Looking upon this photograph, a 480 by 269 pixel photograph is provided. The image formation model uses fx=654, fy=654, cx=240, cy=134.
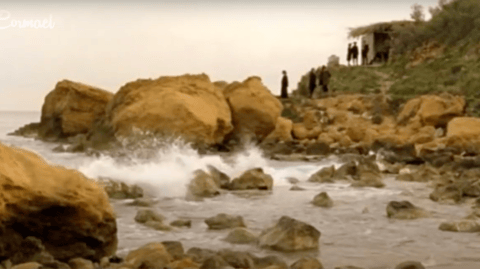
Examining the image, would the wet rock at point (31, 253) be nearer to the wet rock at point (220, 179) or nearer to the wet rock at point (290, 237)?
the wet rock at point (290, 237)

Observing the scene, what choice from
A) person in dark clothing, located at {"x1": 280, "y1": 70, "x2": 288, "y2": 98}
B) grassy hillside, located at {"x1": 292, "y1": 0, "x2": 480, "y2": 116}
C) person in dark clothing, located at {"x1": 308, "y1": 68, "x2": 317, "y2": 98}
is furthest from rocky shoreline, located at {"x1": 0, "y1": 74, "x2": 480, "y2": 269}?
grassy hillside, located at {"x1": 292, "y1": 0, "x2": 480, "y2": 116}

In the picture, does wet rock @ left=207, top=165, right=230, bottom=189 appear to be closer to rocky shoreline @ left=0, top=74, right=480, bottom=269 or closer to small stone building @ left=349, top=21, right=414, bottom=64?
rocky shoreline @ left=0, top=74, right=480, bottom=269

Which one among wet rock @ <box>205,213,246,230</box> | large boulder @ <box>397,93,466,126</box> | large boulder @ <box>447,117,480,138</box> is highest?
large boulder @ <box>397,93,466,126</box>

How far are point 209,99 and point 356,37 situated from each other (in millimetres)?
20530

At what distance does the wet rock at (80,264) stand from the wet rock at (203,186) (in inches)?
178

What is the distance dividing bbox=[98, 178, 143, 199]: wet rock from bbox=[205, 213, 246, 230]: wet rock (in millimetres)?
2472

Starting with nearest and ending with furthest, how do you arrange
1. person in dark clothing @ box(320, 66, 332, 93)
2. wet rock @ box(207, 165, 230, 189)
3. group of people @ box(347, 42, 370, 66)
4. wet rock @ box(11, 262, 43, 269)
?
wet rock @ box(11, 262, 43, 269), wet rock @ box(207, 165, 230, 189), person in dark clothing @ box(320, 66, 332, 93), group of people @ box(347, 42, 370, 66)

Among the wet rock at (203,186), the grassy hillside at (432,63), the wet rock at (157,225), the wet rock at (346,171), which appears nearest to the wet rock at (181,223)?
the wet rock at (157,225)

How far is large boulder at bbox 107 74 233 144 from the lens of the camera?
17.1 m

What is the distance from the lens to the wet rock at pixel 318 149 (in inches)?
659

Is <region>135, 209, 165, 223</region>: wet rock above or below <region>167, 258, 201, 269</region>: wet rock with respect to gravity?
below

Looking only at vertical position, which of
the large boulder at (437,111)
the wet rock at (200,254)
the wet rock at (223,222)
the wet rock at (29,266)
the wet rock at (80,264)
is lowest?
the wet rock at (223,222)

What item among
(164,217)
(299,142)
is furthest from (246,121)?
(164,217)

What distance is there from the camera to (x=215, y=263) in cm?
461
